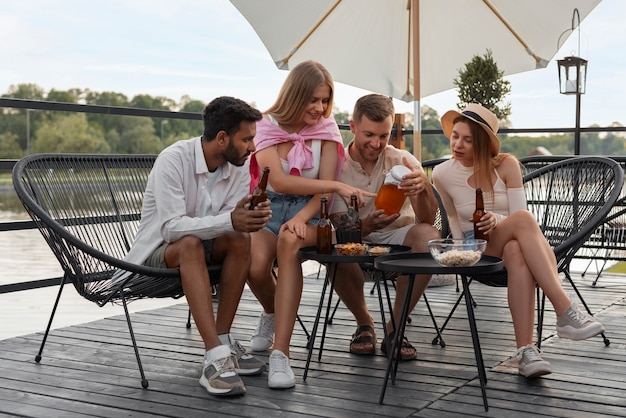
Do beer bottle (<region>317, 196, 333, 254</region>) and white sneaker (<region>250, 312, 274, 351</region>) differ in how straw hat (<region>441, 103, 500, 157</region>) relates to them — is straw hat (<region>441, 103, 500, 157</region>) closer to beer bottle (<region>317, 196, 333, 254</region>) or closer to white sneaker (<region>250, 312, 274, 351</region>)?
beer bottle (<region>317, 196, 333, 254</region>)

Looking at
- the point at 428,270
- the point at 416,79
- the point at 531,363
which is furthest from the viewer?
the point at 416,79

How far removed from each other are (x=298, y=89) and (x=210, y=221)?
2.18ft

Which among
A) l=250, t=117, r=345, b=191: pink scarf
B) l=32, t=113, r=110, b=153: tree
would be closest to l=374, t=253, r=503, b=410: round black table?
l=250, t=117, r=345, b=191: pink scarf

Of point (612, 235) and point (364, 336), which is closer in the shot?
point (364, 336)

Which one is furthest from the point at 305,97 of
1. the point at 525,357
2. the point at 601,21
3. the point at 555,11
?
the point at 601,21

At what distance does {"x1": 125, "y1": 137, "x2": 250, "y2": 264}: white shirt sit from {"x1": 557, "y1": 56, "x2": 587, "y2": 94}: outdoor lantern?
3620 mm

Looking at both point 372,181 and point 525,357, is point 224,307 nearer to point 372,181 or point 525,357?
point 372,181

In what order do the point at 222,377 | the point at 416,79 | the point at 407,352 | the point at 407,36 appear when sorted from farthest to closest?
1. the point at 407,36
2. the point at 416,79
3. the point at 407,352
4. the point at 222,377

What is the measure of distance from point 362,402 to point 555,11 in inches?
127

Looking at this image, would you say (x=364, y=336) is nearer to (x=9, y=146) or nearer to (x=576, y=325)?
(x=576, y=325)

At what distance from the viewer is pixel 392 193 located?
10.1ft

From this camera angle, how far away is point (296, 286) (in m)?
2.90

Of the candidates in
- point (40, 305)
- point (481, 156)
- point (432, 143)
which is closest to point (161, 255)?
point (481, 156)

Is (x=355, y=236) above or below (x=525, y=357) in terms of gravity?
above
